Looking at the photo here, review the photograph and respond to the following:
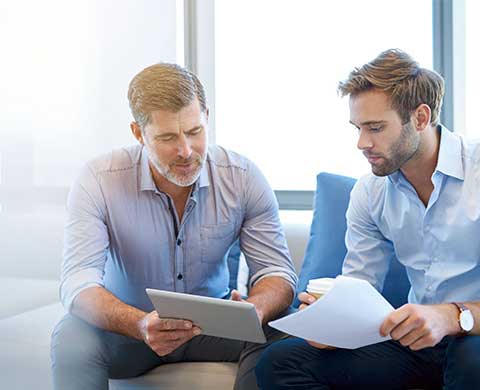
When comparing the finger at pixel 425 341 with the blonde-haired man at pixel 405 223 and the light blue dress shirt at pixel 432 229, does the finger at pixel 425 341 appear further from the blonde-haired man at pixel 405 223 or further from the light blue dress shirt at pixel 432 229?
the light blue dress shirt at pixel 432 229

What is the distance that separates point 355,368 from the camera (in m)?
1.38

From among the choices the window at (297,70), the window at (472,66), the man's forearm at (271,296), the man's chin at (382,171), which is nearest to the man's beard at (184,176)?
the man's forearm at (271,296)

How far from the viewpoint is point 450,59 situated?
7.96 feet

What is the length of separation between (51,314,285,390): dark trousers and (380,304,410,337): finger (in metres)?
0.42

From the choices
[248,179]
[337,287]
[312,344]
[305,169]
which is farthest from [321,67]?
[337,287]

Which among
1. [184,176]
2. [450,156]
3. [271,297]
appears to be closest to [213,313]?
[271,297]

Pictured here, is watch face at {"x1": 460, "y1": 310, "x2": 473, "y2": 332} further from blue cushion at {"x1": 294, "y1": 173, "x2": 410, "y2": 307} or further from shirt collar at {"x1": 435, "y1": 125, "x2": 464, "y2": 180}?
blue cushion at {"x1": 294, "y1": 173, "x2": 410, "y2": 307}

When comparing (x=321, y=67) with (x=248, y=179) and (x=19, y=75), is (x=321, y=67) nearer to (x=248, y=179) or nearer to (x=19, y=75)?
(x=248, y=179)

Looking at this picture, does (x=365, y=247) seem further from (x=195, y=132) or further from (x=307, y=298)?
(x=195, y=132)

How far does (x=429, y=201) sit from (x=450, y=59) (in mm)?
1177

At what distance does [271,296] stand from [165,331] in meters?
0.33

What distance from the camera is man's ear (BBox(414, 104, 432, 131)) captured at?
1.49 m

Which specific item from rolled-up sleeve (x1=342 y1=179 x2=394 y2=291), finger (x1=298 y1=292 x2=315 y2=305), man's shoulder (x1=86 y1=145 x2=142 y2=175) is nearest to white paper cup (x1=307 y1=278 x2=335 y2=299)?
finger (x1=298 y1=292 x2=315 y2=305)

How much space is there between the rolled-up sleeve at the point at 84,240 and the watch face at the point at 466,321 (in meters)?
0.85
